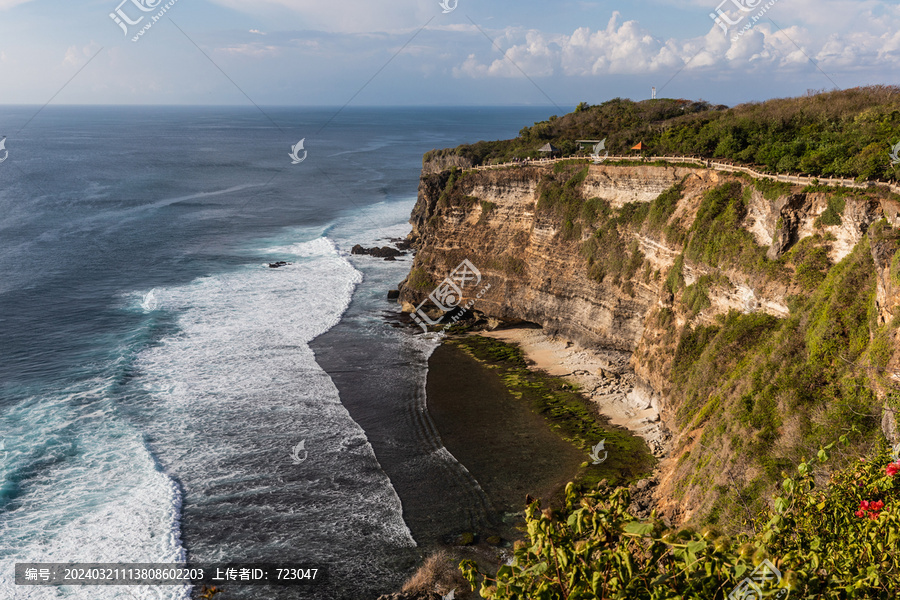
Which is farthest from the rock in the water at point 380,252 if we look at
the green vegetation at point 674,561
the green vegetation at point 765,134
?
the green vegetation at point 674,561

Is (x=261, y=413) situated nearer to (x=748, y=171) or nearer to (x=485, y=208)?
(x=485, y=208)

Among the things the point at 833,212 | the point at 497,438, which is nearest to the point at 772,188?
the point at 833,212

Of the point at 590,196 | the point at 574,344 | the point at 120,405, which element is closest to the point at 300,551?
the point at 120,405

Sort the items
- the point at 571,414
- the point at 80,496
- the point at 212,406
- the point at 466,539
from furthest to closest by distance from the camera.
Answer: the point at 212,406
the point at 571,414
the point at 80,496
the point at 466,539

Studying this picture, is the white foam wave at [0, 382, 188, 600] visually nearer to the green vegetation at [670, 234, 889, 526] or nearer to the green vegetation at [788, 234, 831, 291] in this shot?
the green vegetation at [670, 234, 889, 526]

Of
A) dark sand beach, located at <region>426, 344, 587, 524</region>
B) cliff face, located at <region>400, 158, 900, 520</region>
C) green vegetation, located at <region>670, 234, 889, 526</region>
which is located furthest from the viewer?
dark sand beach, located at <region>426, 344, 587, 524</region>

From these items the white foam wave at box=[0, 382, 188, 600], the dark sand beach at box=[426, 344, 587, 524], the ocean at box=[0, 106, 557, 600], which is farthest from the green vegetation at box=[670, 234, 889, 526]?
the white foam wave at box=[0, 382, 188, 600]
